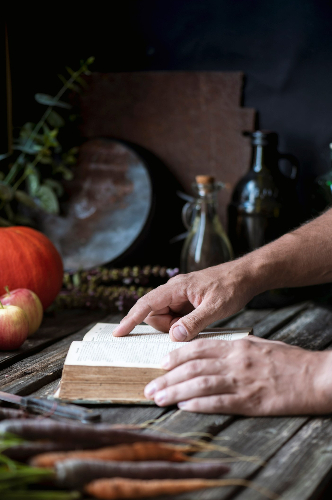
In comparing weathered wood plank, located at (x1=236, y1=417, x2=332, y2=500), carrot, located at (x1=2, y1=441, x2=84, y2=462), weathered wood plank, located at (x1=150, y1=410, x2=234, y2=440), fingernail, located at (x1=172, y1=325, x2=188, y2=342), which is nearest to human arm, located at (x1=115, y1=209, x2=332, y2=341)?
fingernail, located at (x1=172, y1=325, x2=188, y2=342)

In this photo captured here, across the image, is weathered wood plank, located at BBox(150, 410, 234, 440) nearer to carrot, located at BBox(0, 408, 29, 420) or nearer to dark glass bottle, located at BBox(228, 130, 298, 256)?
carrot, located at BBox(0, 408, 29, 420)

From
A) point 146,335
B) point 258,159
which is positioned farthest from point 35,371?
point 258,159

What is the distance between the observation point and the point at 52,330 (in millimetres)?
1540

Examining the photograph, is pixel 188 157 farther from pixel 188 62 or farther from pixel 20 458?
pixel 20 458

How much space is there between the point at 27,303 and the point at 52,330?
0.16m

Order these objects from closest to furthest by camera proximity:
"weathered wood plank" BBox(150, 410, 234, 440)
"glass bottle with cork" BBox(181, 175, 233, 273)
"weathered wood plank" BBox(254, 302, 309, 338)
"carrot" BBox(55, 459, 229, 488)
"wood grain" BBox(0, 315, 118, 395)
A: "carrot" BBox(55, 459, 229, 488) < "weathered wood plank" BBox(150, 410, 234, 440) < "wood grain" BBox(0, 315, 118, 395) < "weathered wood plank" BBox(254, 302, 309, 338) < "glass bottle with cork" BBox(181, 175, 233, 273)

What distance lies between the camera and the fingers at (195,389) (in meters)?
0.94

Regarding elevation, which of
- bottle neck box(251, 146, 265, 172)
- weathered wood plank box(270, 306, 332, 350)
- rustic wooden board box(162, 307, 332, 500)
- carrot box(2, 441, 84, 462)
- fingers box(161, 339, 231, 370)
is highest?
bottle neck box(251, 146, 265, 172)

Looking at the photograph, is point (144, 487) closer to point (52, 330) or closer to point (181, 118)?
point (52, 330)

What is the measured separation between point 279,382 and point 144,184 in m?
1.24

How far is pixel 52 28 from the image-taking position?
2.26m

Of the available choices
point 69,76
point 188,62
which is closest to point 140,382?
point 188,62

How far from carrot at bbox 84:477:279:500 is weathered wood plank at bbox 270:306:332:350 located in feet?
2.27

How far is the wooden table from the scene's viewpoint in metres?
0.76
